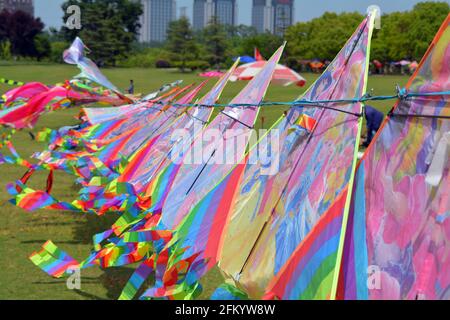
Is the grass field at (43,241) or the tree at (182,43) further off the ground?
the tree at (182,43)

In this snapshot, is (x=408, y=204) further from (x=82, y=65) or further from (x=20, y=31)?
(x=20, y=31)

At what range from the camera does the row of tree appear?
2362 inches

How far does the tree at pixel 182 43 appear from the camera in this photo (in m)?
A: 68.8

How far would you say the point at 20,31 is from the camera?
7788cm

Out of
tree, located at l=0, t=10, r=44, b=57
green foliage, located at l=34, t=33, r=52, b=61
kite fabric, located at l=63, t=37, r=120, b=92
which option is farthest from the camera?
green foliage, located at l=34, t=33, r=52, b=61

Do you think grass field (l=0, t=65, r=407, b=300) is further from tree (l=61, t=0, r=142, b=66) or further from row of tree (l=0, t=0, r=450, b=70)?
tree (l=61, t=0, r=142, b=66)

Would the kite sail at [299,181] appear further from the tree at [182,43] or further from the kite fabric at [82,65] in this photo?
the tree at [182,43]

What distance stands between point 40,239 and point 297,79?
25.9 meters

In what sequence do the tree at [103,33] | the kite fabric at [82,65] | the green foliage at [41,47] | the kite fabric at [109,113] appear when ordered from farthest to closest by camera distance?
the green foliage at [41,47]
the tree at [103,33]
the kite fabric at [82,65]
the kite fabric at [109,113]

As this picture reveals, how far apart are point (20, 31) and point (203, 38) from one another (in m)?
21.4

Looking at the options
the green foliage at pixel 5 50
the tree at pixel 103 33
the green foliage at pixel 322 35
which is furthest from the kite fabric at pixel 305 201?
the green foliage at pixel 5 50

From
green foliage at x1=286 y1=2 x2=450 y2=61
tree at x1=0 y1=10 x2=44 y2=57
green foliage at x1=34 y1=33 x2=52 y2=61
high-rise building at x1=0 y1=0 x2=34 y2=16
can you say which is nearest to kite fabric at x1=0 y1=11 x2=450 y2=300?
green foliage at x1=286 y1=2 x2=450 y2=61

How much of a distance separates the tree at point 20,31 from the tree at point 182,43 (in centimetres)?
1767

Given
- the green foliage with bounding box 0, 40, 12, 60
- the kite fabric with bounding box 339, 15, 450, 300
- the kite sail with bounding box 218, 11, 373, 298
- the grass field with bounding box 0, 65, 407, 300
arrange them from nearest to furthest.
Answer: the kite fabric with bounding box 339, 15, 450, 300 < the kite sail with bounding box 218, 11, 373, 298 < the grass field with bounding box 0, 65, 407, 300 < the green foliage with bounding box 0, 40, 12, 60
